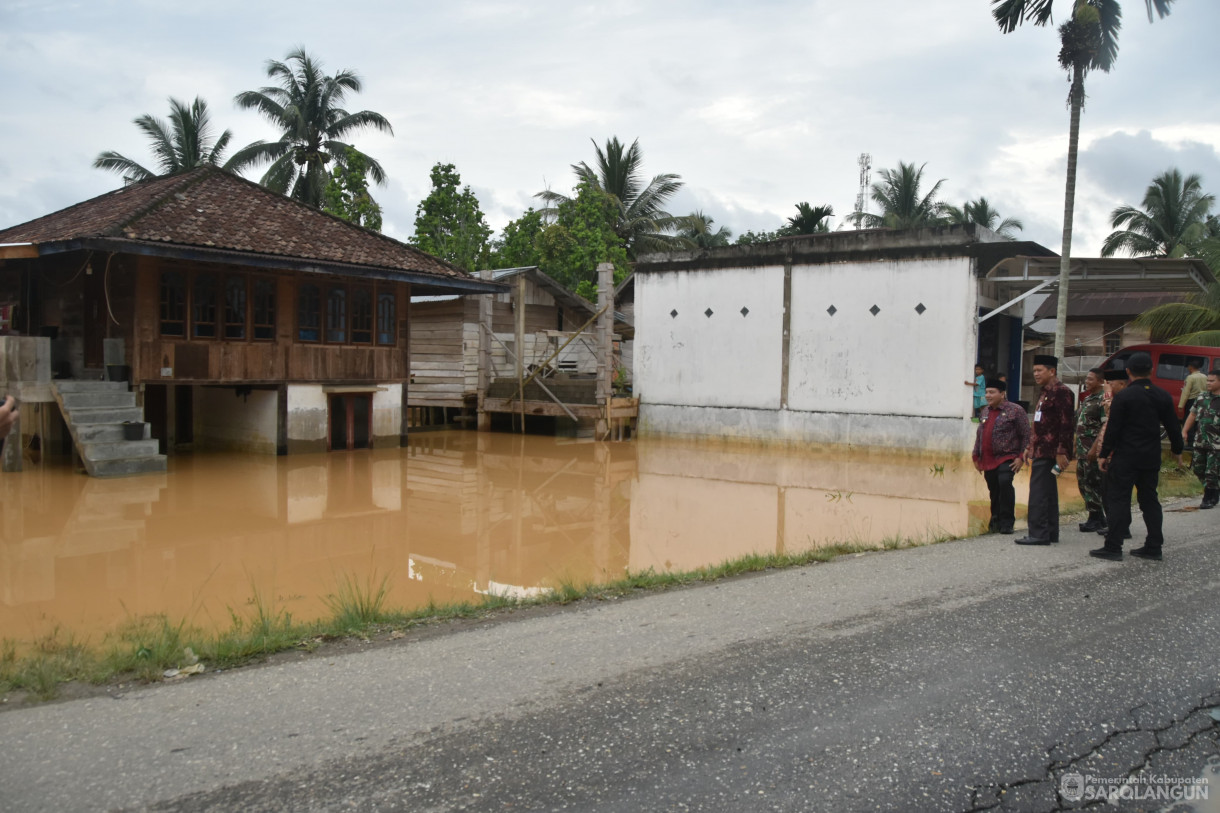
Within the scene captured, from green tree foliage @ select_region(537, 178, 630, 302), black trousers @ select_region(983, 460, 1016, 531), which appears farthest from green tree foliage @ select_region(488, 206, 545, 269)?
black trousers @ select_region(983, 460, 1016, 531)

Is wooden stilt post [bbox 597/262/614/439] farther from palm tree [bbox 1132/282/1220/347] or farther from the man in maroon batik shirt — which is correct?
the man in maroon batik shirt

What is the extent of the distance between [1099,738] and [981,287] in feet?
49.1

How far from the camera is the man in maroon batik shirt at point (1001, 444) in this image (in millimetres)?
8078

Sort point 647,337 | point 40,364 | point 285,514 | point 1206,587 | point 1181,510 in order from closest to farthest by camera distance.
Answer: point 1206,587 < point 1181,510 < point 285,514 < point 40,364 < point 647,337

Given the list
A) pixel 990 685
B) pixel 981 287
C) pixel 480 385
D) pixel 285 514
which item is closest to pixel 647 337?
pixel 480 385

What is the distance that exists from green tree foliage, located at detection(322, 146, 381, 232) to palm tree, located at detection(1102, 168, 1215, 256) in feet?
95.3

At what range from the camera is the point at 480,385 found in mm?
22453

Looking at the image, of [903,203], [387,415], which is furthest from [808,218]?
[387,415]

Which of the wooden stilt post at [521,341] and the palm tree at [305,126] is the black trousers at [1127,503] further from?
the palm tree at [305,126]

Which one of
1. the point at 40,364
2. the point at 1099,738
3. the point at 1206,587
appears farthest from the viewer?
the point at 40,364

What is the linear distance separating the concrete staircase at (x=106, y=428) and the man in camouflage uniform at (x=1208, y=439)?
1457 cm

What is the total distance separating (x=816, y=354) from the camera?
1867cm

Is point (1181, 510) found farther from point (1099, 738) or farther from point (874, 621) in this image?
point (1099, 738)

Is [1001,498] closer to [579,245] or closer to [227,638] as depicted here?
[227,638]
